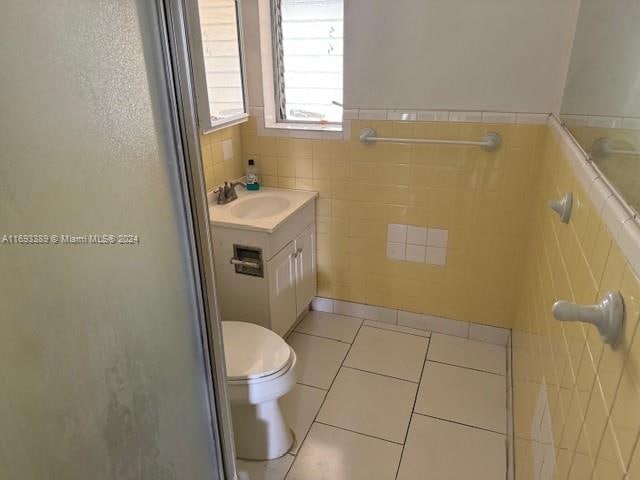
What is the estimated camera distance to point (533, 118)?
1911 mm

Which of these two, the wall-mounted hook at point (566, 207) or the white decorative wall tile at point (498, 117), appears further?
the white decorative wall tile at point (498, 117)

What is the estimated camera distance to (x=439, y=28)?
1914 millimetres

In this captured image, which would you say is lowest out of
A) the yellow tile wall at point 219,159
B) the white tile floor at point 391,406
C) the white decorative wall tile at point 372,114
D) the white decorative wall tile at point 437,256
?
the white tile floor at point 391,406

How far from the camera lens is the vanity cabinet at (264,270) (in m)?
1.94

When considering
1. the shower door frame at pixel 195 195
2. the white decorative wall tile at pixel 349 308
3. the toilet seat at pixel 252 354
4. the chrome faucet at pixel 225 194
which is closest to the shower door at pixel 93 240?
the shower door frame at pixel 195 195

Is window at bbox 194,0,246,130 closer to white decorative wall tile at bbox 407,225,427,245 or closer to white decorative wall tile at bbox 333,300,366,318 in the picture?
white decorative wall tile at bbox 407,225,427,245

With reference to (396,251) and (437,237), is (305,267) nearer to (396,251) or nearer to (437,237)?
(396,251)

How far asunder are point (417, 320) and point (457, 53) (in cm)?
134

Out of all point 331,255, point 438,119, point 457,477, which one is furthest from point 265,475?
point 438,119

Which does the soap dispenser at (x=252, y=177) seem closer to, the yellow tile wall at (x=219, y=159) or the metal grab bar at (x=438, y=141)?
the yellow tile wall at (x=219, y=159)

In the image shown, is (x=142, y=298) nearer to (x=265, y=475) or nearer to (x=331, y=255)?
(x=265, y=475)

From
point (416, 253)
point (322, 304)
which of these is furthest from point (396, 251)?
point (322, 304)

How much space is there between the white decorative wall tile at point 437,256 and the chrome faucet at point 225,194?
1.01 m

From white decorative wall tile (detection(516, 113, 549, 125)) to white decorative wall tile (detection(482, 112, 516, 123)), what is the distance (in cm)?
2
